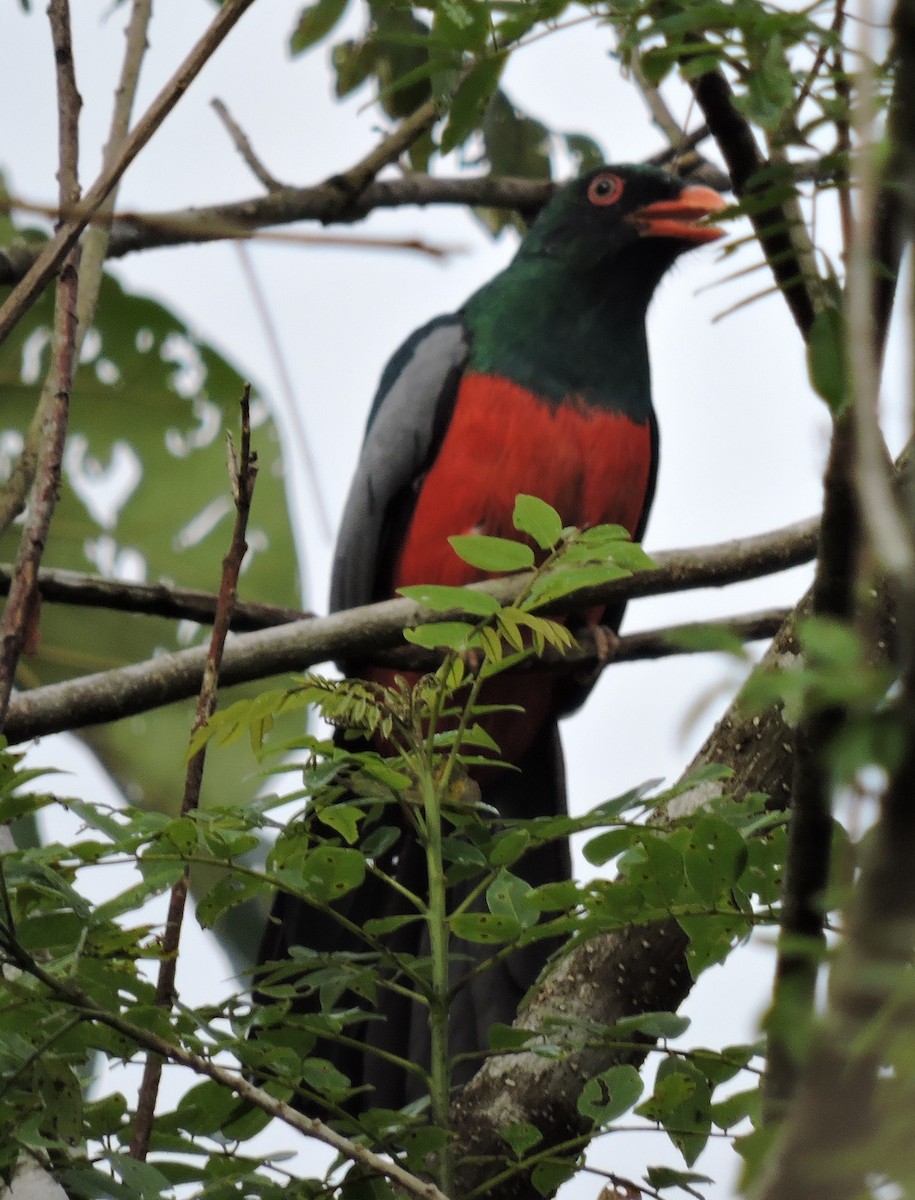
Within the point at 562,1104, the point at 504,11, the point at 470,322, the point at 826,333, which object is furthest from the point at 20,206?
the point at 470,322

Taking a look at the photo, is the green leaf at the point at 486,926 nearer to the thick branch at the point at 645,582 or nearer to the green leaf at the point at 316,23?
the thick branch at the point at 645,582

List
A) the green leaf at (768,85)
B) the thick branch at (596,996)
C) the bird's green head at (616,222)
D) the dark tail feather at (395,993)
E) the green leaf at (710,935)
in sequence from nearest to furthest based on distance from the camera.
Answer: the green leaf at (768,85) → the green leaf at (710,935) → the thick branch at (596,996) → the dark tail feather at (395,993) → the bird's green head at (616,222)

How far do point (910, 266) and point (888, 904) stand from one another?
1.41ft

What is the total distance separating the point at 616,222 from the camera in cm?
538

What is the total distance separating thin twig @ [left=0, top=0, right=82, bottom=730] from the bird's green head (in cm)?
319

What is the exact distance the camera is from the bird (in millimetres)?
4793

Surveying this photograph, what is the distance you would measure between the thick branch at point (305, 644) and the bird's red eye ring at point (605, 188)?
2552 millimetres

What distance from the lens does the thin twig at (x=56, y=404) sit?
200cm

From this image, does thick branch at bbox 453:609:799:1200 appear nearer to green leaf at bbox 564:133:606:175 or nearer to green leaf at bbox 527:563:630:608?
green leaf at bbox 527:563:630:608

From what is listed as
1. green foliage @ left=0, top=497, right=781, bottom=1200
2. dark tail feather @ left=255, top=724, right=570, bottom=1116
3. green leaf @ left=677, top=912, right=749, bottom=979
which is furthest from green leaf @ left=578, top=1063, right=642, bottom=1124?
dark tail feather @ left=255, top=724, right=570, bottom=1116

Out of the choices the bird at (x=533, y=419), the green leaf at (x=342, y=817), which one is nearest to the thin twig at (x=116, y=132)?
the green leaf at (x=342, y=817)

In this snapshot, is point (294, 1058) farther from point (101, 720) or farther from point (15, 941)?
point (101, 720)

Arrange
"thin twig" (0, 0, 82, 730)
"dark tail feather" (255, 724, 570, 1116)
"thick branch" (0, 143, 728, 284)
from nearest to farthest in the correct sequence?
"thin twig" (0, 0, 82, 730)
"dark tail feather" (255, 724, 570, 1116)
"thick branch" (0, 143, 728, 284)

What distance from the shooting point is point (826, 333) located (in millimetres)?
1326
